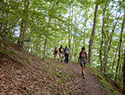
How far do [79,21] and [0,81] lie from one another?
740 inches

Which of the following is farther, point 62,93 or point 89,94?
point 89,94

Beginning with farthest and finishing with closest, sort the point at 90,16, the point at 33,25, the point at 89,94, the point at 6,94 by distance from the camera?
the point at 90,16
the point at 89,94
the point at 33,25
the point at 6,94

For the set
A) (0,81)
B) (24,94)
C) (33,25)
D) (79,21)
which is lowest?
(24,94)

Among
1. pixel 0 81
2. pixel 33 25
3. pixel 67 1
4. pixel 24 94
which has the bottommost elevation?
pixel 24 94

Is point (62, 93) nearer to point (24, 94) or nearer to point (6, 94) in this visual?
point (24, 94)

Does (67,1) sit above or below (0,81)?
above

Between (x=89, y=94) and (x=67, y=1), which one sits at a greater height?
(x=67, y=1)

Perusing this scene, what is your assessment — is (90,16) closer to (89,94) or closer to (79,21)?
(79,21)

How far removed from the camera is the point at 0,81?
11.8 feet

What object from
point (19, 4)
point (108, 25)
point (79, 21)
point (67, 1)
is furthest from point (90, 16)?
point (19, 4)

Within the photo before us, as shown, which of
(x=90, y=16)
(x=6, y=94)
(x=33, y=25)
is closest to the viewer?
(x=6, y=94)

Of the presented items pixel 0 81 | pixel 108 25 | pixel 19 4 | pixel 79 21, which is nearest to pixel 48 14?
pixel 19 4

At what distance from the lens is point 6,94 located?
3115 mm

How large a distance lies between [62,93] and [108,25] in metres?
7.23
